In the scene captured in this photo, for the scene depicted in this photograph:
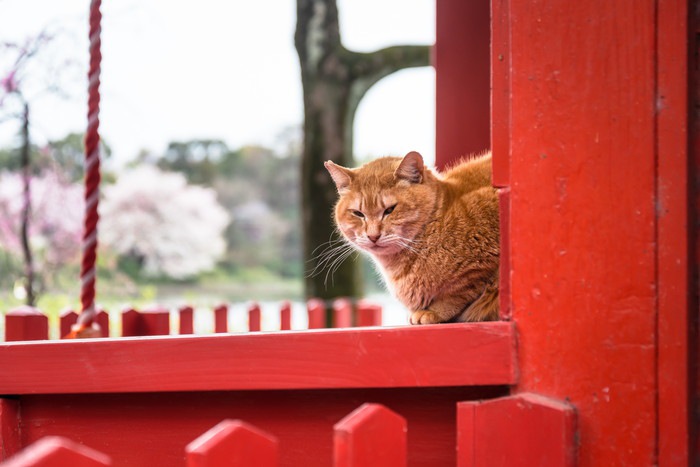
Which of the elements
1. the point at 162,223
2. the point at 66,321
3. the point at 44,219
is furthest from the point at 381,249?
the point at 162,223

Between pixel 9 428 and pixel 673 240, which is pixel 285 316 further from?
pixel 673 240

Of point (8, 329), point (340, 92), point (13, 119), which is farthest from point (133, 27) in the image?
point (8, 329)

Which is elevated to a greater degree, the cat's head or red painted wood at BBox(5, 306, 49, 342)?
the cat's head

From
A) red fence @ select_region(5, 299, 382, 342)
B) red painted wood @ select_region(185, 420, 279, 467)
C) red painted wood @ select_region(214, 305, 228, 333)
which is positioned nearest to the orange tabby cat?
red fence @ select_region(5, 299, 382, 342)

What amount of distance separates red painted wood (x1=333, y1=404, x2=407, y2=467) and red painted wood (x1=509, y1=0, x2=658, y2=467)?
9.6 inches

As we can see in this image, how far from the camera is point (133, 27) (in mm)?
3533

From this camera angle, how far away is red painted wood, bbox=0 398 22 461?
0.97 metres

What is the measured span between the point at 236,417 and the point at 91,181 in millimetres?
640

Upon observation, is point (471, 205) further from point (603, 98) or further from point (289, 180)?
point (289, 180)

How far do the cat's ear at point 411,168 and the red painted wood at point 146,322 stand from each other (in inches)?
35.9

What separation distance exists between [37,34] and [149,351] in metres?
2.63

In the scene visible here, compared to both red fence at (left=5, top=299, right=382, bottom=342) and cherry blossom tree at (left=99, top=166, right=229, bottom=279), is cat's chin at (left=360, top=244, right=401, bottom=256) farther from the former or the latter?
cherry blossom tree at (left=99, top=166, right=229, bottom=279)

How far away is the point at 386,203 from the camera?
1.54 meters

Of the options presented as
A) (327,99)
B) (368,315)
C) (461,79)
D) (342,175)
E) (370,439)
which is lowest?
(368,315)
